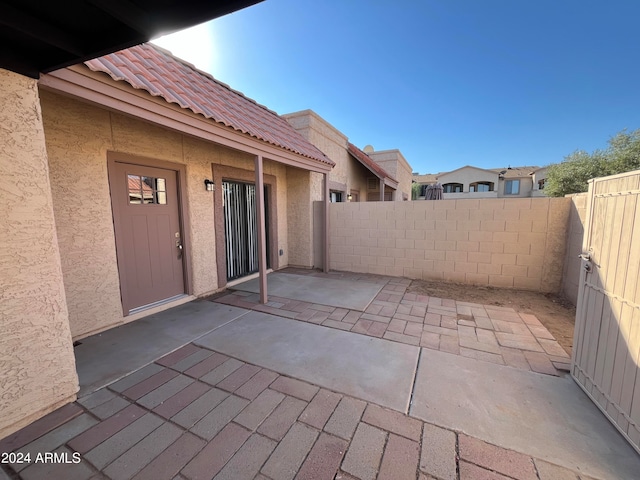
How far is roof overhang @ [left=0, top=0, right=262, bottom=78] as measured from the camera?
1434 millimetres

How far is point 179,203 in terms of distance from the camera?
14.8ft

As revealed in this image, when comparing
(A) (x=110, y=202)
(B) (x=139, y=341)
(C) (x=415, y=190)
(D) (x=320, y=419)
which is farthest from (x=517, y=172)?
(B) (x=139, y=341)

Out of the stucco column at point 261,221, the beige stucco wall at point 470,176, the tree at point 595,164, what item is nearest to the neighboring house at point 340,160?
the stucco column at point 261,221

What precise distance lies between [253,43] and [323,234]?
4.68 metres

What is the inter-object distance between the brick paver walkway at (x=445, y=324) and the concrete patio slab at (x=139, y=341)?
0.63 m

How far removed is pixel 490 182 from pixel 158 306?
134ft

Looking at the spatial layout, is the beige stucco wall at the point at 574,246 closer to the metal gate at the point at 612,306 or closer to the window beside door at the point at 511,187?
the metal gate at the point at 612,306

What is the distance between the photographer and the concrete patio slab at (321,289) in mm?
4656

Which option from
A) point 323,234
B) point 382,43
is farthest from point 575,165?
point 323,234

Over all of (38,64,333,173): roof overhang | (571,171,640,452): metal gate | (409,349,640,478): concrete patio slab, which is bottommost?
(409,349,640,478): concrete patio slab

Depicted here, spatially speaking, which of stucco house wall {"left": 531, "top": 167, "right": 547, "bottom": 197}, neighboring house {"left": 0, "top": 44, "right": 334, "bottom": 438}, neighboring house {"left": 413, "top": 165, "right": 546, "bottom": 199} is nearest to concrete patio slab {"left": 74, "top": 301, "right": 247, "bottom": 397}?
neighboring house {"left": 0, "top": 44, "right": 334, "bottom": 438}

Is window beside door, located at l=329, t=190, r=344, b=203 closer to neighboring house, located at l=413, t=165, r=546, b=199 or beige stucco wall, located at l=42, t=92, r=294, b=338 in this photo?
beige stucco wall, located at l=42, t=92, r=294, b=338

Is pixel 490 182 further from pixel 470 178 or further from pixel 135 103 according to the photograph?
pixel 135 103

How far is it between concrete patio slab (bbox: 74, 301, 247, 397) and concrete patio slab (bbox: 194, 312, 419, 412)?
354 mm
